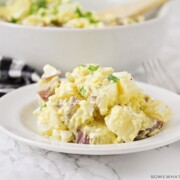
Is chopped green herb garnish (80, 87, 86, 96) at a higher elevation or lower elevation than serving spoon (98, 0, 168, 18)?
lower

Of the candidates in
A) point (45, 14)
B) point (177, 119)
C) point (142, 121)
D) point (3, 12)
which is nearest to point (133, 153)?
point (142, 121)

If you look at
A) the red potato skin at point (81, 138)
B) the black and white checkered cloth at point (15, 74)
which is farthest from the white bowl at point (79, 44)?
the red potato skin at point (81, 138)

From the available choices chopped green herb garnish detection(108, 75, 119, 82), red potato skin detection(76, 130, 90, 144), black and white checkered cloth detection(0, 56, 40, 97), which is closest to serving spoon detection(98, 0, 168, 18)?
black and white checkered cloth detection(0, 56, 40, 97)

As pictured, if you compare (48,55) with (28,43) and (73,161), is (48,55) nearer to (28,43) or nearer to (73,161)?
(28,43)

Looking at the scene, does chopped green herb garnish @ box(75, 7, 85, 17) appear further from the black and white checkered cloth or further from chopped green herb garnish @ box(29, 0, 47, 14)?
the black and white checkered cloth

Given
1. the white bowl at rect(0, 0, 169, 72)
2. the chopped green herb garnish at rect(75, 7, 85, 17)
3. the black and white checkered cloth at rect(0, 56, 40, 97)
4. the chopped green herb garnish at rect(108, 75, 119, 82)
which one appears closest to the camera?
the chopped green herb garnish at rect(108, 75, 119, 82)

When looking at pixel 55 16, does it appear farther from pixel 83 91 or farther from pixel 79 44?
pixel 83 91
